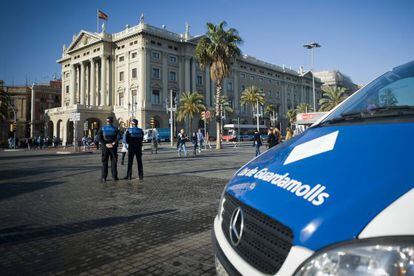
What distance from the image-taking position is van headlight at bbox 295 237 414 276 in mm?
1043

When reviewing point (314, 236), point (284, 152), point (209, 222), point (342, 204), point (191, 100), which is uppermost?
point (191, 100)

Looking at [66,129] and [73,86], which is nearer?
[66,129]

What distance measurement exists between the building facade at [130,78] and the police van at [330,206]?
47.4 meters

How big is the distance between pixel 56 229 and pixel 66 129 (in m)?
54.1

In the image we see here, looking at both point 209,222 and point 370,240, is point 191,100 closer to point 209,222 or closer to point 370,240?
point 209,222

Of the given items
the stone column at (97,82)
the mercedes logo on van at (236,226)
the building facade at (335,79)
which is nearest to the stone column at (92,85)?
the stone column at (97,82)

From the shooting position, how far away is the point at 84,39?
61.3 metres

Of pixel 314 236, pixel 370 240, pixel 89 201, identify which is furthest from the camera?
pixel 89 201

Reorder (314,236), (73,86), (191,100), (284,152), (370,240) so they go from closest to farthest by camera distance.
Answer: (370,240), (314,236), (284,152), (191,100), (73,86)

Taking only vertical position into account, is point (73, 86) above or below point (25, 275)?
above

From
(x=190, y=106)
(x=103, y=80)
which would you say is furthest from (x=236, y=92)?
(x=103, y=80)

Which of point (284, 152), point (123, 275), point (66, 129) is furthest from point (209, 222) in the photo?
point (66, 129)

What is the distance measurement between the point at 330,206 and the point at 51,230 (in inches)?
155

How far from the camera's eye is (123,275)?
2809mm
